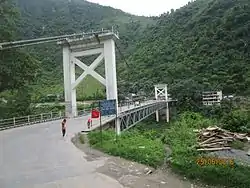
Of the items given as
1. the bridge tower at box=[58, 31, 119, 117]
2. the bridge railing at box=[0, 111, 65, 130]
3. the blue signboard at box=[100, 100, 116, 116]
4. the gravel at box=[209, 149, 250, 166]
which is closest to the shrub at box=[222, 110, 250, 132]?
the gravel at box=[209, 149, 250, 166]

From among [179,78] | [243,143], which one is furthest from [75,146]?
[179,78]

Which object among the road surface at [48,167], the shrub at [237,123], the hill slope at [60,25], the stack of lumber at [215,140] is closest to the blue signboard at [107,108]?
the road surface at [48,167]

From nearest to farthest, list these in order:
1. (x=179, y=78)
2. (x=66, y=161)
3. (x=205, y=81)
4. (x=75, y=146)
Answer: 1. (x=66, y=161)
2. (x=75, y=146)
3. (x=205, y=81)
4. (x=179, y=78)

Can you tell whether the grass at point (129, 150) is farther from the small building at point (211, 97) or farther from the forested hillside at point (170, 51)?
the small building at point (211, 97)

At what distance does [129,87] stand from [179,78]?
971 centimetres

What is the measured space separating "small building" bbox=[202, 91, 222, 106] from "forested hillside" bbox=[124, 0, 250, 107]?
1.69 metres

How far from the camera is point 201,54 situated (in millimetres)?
75688

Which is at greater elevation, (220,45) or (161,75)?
(220,45)

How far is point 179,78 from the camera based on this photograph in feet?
230

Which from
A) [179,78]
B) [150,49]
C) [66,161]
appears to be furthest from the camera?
[150,49]

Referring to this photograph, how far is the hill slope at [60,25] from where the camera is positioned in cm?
6769

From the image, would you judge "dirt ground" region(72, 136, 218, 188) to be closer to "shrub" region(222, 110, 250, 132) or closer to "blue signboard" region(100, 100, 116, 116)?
"blue signboard" region(100, 100, 116, 116)

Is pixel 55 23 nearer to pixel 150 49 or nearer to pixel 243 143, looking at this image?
pixel 150 49

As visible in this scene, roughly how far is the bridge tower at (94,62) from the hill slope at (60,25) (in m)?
24.1
